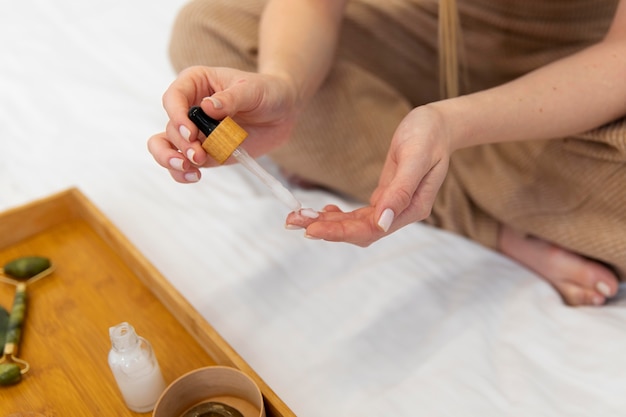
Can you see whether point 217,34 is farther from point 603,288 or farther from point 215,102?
point 603,288

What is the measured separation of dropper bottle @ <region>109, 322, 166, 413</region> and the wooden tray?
0.02 meters

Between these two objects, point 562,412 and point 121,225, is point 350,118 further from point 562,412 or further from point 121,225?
point 562,412

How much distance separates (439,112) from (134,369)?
16.1 inches

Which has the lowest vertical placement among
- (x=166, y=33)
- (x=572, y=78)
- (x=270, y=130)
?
(x=166, y=33)

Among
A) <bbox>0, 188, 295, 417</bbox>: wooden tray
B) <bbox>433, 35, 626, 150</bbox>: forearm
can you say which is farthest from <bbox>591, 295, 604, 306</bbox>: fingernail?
<bbox>0, 188, 295, 417</bbox>: wooden tray

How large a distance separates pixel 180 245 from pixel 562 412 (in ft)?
1.78

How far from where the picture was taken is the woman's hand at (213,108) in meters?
0.58

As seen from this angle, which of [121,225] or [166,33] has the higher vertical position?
[166,33]

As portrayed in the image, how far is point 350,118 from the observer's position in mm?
933

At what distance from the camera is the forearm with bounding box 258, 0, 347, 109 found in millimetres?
800

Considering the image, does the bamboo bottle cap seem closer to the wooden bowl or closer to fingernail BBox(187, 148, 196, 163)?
fingernail BBox(187, 148, 196, 163)

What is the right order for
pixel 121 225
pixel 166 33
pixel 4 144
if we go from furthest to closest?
pixel 166 33 < pixel 4 144 < pixel 121 225

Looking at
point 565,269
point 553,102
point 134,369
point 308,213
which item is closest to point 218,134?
point 308,213

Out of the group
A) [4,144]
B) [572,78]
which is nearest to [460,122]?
[572,78]
